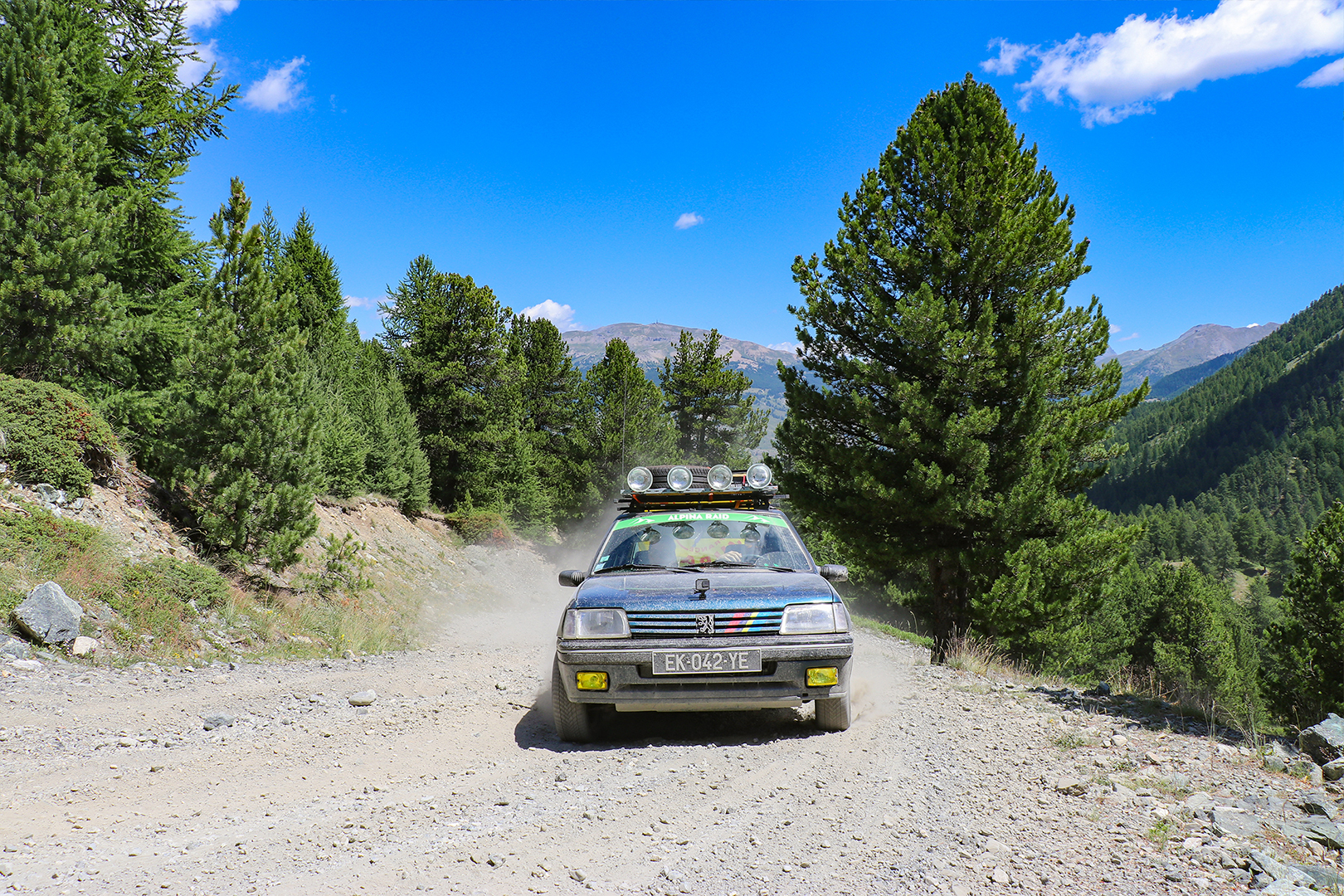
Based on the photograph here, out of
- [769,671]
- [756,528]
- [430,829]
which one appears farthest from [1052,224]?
[430,829]

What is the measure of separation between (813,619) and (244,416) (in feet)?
34.6

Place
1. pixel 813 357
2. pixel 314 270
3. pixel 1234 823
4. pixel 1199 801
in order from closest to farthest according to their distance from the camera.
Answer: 1. pixel 1234 823
2. pixel 1199 801
3. pixel 813 357
4. pixel 314 270

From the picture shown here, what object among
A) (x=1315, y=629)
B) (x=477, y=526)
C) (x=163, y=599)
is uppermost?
(x=163, y=599)

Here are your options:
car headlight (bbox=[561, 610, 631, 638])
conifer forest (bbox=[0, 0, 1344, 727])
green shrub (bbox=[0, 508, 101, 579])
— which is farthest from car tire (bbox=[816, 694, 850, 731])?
green shrub (bbox=[0, 508, 101, 579])

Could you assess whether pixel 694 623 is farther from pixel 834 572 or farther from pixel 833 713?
pixel 834 572

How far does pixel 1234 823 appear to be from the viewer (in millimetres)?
3740

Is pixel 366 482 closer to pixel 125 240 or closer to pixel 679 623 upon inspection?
pixel 125 240

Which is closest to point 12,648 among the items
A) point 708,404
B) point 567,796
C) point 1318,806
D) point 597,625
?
point 597,625

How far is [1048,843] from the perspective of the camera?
350 cm

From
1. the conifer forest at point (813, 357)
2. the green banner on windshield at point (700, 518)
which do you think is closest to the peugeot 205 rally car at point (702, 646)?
the green banner on windshield at point (700, 518)

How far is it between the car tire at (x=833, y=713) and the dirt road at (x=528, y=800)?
12cm

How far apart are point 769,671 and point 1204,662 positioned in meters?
58.8

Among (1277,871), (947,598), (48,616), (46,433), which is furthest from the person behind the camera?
(947,598)

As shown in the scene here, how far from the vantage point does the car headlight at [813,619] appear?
499cm
